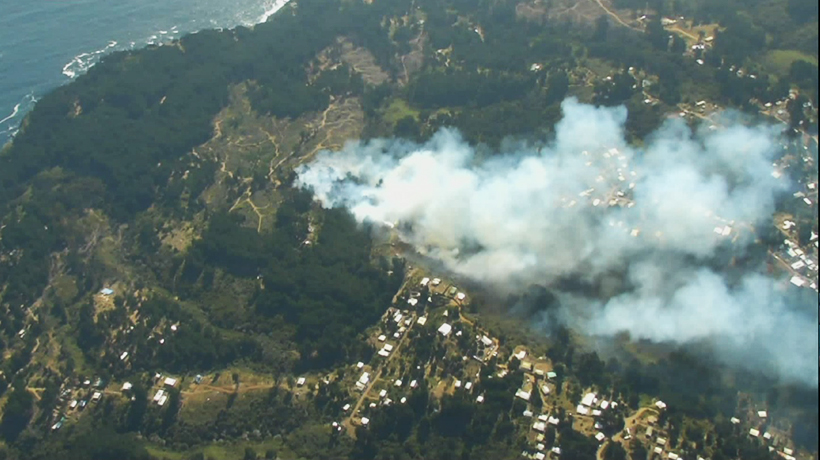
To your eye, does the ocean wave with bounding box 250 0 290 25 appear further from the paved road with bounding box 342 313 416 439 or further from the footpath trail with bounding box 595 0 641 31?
the paved road with bounding box 342 313 416 439

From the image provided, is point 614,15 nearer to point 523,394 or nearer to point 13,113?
point 523,394

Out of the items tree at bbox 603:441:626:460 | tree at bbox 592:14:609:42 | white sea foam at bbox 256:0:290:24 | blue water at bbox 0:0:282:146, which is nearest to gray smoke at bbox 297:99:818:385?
tree at bbox 603:441:626:460

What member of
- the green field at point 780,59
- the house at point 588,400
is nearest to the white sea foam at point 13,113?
the house at point 588,400

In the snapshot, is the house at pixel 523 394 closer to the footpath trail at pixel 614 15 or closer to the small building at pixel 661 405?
the small building at pixel 661 405

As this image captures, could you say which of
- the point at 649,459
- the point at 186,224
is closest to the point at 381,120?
the point at 186,224


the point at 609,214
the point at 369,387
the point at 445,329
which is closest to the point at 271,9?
the point at 609,214

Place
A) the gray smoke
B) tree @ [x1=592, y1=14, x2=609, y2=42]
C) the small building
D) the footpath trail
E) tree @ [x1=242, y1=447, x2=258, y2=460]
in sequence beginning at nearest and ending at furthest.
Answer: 1. the small building
2. tree @ [x1=242, y1=447, x2=258, y2=460]
3. the gray smoke
4. tree @ [x1=592, y1=14, x2=609, y2=42]
5. the footpath trail
